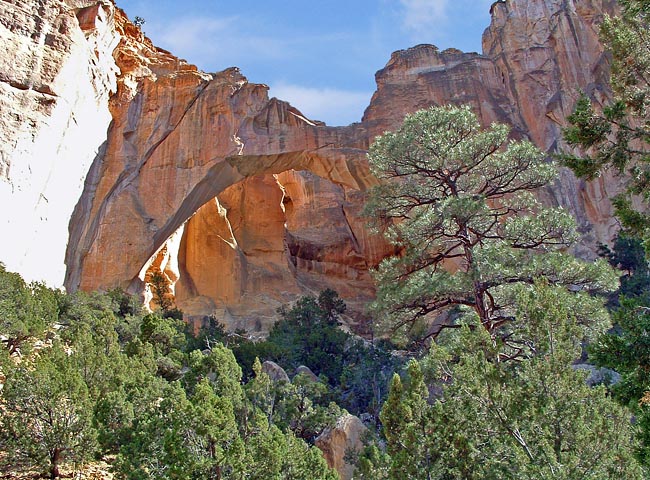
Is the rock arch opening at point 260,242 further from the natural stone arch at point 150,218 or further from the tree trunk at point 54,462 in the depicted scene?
the tree trunk at point 54,462

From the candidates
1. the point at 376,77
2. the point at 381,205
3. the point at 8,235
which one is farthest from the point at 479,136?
the point at 376,77

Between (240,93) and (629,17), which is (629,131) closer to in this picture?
(629,17)

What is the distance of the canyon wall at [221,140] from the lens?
22297 millimetres

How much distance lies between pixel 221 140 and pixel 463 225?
1836 centimetres

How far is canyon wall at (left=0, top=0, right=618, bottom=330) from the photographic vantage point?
73.2 ft

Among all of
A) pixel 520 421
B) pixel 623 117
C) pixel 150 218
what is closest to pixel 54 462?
pixel 520 421

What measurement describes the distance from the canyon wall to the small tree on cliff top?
13.4 metres

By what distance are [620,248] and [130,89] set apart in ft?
68.2

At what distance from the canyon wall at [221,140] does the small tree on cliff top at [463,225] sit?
13.4 meters

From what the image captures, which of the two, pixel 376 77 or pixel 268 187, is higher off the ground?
pixel 376 77

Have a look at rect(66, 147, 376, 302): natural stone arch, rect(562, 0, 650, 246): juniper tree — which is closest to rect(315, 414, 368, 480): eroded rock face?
rect(562, 0, 650, 246): juniper tree

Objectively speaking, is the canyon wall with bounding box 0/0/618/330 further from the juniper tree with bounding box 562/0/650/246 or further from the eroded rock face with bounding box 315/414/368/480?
the juniper tree with bounding box 562/0/650/246

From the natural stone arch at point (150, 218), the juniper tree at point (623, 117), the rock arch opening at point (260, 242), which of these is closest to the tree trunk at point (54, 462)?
the juniper tree at point (623, 117)

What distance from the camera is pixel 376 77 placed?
3269 cm
